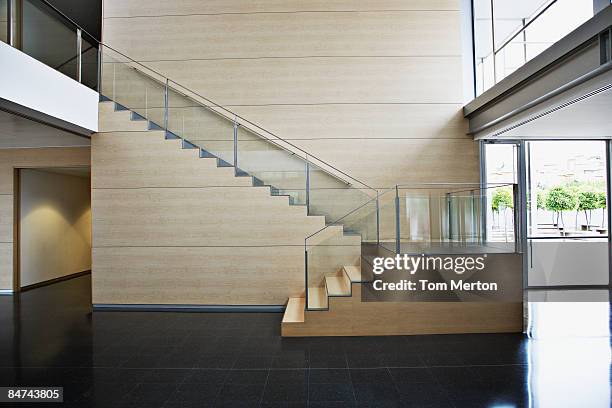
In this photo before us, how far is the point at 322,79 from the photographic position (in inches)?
294

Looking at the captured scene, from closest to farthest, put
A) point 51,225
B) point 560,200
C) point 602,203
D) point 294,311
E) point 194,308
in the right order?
point 294,311, point 194,308, point 602,203, point 560,200, point 51,225

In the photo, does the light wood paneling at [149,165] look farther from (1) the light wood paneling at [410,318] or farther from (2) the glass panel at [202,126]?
(1) the light wood paneling at [410,318]

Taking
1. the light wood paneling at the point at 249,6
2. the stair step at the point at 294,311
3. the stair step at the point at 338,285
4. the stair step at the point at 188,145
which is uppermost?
the light wood paneling at the point at 249,6

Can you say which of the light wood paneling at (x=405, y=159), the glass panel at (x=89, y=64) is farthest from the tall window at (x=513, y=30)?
the glass panel at (x=89, y=64)

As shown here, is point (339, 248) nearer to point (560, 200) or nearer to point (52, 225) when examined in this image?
point (560, 200)

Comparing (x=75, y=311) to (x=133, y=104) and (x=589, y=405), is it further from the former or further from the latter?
(x=589, y=405)

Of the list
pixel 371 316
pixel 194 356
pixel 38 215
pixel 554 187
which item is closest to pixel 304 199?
pixel 371 316

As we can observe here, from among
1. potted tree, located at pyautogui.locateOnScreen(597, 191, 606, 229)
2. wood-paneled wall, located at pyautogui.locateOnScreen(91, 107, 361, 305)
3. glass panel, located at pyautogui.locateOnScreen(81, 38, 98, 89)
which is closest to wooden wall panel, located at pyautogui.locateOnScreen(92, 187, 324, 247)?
wood-paneled wall, located at pyautogui.locateOnScreen(91, 107, 361, 305)

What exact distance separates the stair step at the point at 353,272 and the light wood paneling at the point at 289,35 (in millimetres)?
3947

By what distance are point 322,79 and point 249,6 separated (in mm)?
1829

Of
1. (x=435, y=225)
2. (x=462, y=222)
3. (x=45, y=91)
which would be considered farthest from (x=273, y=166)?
(x=45, y=91)

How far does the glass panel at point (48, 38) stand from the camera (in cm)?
559

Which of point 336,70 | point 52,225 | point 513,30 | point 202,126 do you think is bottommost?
point 52,225

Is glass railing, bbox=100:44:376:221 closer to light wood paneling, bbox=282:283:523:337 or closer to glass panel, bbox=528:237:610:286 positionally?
light wood paneling, bbox=282:283:523:337
